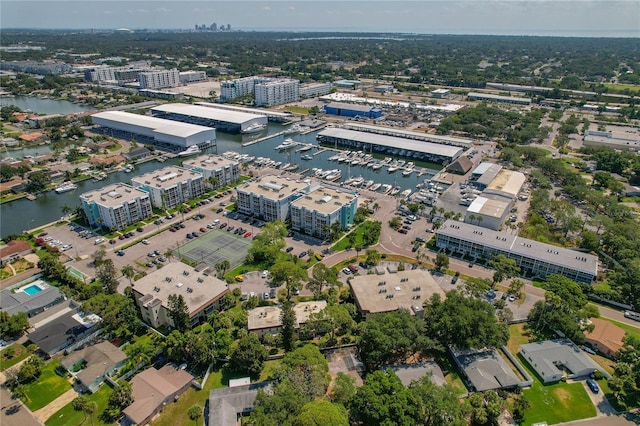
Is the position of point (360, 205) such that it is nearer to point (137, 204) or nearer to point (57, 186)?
point (137, 204)

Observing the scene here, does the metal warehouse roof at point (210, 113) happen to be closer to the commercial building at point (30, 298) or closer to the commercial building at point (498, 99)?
the commercial building at point (30, 298)

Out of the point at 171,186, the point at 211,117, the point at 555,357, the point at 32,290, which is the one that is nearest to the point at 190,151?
the point at 211,117

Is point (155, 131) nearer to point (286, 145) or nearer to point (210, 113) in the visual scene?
point (210, 113)

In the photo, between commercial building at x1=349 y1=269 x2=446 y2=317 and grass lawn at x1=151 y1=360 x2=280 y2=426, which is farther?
commercial building at x1=349 y1=269 x2=446 y2=317

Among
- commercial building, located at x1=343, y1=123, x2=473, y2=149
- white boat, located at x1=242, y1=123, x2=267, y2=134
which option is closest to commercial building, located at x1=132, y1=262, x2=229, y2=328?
commercial building, located at x1=343, y1=123, x2=473, y2=149

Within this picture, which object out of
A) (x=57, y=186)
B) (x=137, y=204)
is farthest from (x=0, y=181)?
(x=137, y=204)

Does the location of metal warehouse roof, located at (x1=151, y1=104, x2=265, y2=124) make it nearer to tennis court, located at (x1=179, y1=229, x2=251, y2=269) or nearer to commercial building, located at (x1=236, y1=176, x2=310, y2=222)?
commercial building, located at (x1=236, y1=176, x2=310, y2=222)

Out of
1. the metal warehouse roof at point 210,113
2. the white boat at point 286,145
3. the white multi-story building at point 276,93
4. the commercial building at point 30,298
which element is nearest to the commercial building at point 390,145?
the white boat at point 286,145
